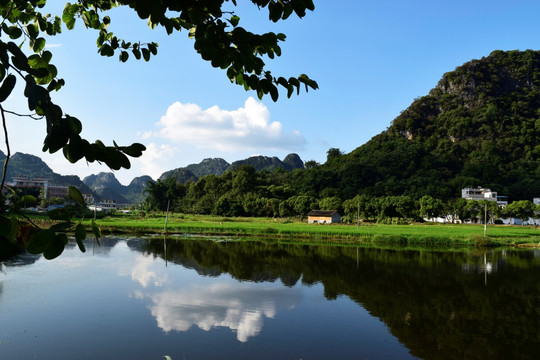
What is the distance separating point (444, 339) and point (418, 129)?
10148 centimetres

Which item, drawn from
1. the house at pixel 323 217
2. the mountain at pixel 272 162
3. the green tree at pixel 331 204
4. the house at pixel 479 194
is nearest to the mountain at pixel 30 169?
the mountain at pixel 272 162

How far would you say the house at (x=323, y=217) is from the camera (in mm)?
56500

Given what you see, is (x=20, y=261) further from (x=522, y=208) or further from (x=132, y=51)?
(x=522, y=208)

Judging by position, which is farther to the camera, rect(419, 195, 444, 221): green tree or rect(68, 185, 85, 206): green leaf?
rect(419, 195, 444, 221): green tree

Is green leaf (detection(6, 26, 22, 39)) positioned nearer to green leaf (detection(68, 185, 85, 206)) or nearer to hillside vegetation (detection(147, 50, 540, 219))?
green leaf (detection(68, 185, 85, 206))

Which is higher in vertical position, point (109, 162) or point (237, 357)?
point (109, 162)

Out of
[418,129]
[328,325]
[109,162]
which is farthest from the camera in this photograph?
[418,129]

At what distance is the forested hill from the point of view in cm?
7419

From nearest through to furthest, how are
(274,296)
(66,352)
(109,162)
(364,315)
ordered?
1. (109,162)
2. (66,352)
3. (364,315)
4. (274,296)

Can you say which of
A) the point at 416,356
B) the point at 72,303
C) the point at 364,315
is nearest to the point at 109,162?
the point at 416,356

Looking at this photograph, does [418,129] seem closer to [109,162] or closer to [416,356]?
[416,356]

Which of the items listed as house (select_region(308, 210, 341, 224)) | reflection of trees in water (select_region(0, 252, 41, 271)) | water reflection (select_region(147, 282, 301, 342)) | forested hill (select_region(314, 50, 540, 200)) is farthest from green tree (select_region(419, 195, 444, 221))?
reflection of trees in water (select_region(0, 252, 41, 271))

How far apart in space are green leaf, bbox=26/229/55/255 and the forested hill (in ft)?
228

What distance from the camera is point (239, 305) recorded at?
518 inches
